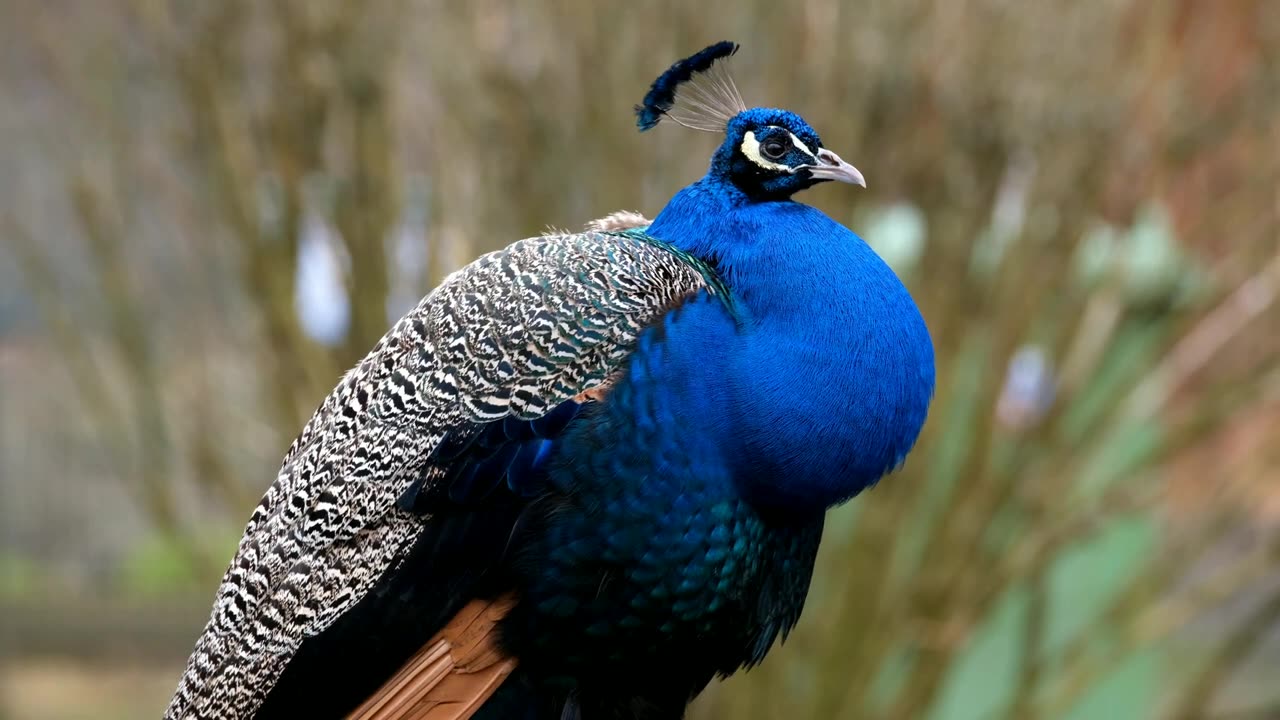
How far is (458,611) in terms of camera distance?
1.82 meters

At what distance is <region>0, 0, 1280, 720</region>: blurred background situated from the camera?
3.52 metres

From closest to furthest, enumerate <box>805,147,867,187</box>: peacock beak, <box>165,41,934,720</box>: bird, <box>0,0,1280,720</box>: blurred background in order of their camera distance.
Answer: <box>165,41,934,720</box>: bird
<box>805,147,867,187</box>: peacock beak
<box>0,0,1280,720</box>: blurred background

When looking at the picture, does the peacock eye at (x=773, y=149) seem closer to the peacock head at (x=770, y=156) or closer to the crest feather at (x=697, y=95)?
the peacock head at (x=770, y=156)

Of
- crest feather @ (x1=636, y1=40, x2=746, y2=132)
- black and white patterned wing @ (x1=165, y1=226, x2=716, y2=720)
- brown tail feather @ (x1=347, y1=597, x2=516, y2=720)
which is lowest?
brown tail feather @ (x1=347, y1=597, x2=516, y2=720)

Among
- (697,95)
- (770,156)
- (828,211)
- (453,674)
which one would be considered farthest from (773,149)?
(828,211)

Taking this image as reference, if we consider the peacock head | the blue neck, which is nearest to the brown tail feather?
the blue neck

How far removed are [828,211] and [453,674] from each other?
227 cm

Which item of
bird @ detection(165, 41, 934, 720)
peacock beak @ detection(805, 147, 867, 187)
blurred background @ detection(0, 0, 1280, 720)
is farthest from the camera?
blurred background @ detection(0, 0, 1280, 720)

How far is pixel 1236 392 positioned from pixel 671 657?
2.53 m

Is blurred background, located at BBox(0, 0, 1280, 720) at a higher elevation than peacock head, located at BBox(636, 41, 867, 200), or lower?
higher

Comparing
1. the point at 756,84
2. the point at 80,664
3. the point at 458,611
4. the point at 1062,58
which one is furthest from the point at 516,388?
the point at 80,664

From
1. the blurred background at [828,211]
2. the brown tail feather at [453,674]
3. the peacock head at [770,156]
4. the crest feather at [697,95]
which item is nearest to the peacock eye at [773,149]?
the peacock head at [770,156]

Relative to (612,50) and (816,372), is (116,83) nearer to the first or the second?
(612,50)

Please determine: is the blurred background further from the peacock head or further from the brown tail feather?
the brown tail feather
